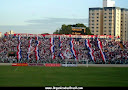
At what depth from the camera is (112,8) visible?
14138 centimetres

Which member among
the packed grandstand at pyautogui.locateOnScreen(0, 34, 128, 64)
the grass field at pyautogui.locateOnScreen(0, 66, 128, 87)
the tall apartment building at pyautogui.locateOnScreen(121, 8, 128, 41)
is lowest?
the grass field at pyautogui.locateOnScreen(0, 66, 128, 87)

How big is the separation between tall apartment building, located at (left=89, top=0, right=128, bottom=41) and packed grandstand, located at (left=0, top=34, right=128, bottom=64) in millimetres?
63147

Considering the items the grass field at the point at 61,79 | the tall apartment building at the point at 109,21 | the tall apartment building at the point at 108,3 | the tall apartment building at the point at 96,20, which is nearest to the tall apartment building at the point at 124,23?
the tall apartment building at the point at 109,21

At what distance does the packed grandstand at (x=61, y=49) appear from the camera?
67.4 metres

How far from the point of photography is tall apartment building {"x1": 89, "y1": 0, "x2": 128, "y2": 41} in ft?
471

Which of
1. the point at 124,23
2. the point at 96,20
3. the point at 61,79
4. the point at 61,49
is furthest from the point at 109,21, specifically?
the point at 61,79

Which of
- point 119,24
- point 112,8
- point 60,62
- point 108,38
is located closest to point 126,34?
point 119,24

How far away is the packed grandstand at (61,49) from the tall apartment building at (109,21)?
6315 cm

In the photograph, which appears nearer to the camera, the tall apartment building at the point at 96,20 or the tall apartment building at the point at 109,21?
the tall apartment building at the point at 109,21

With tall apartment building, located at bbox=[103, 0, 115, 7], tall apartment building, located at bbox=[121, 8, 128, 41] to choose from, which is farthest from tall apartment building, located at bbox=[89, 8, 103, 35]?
tall apartment building, located at bbox=[121, 8, 128, 41]

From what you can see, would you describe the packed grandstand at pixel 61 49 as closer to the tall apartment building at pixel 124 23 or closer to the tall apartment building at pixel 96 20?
the tall apartment building at pixel 96 20

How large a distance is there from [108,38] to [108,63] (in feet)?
55.3

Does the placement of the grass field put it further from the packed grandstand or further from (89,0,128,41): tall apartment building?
(89,0,128,41): tall apartment building

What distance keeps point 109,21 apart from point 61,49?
76.2m
